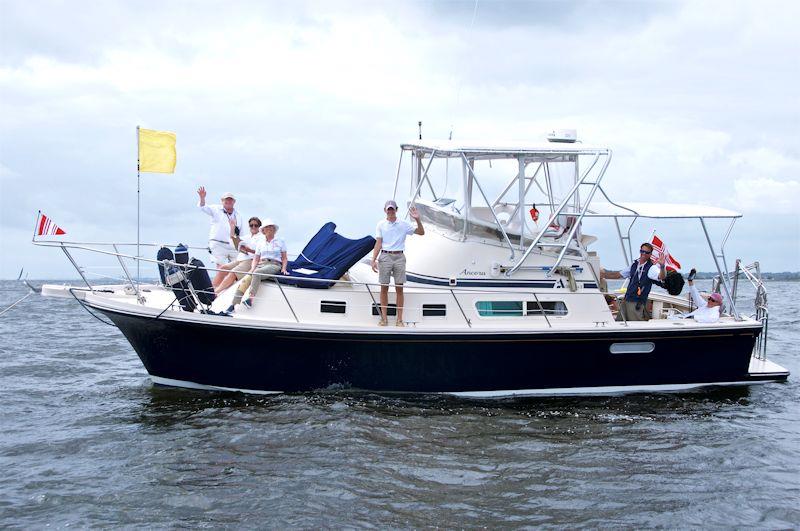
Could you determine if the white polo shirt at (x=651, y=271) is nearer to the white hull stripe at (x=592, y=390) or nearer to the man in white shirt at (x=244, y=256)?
the white hull stripe at (x=592, y=390)

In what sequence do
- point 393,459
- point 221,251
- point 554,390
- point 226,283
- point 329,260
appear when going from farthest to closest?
point 221,251, point 226,283, point 554,390, point 329,260, point 393,459

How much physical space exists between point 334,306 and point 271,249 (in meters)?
1.14

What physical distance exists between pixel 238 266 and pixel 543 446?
4.82 meters

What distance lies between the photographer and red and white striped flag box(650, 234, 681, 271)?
37.4ft

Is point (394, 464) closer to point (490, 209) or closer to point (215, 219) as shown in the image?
point (490, 209)

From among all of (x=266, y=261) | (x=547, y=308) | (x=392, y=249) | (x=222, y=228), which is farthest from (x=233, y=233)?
(x=547, y=308)

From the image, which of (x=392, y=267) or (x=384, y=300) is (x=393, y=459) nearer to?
(x=384, y=300)

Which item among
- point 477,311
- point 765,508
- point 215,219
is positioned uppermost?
point 215,219

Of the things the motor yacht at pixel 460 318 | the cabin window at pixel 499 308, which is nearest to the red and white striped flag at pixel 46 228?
the motor yacht at pixel 460 318

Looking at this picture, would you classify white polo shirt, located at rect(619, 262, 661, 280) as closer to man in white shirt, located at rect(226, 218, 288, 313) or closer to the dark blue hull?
the dark blue hull

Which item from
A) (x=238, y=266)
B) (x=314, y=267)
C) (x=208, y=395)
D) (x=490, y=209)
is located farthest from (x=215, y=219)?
(x=490, y=209)

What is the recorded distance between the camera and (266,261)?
418 inches

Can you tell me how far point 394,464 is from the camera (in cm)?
817

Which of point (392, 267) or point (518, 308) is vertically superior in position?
point (392, 267)
